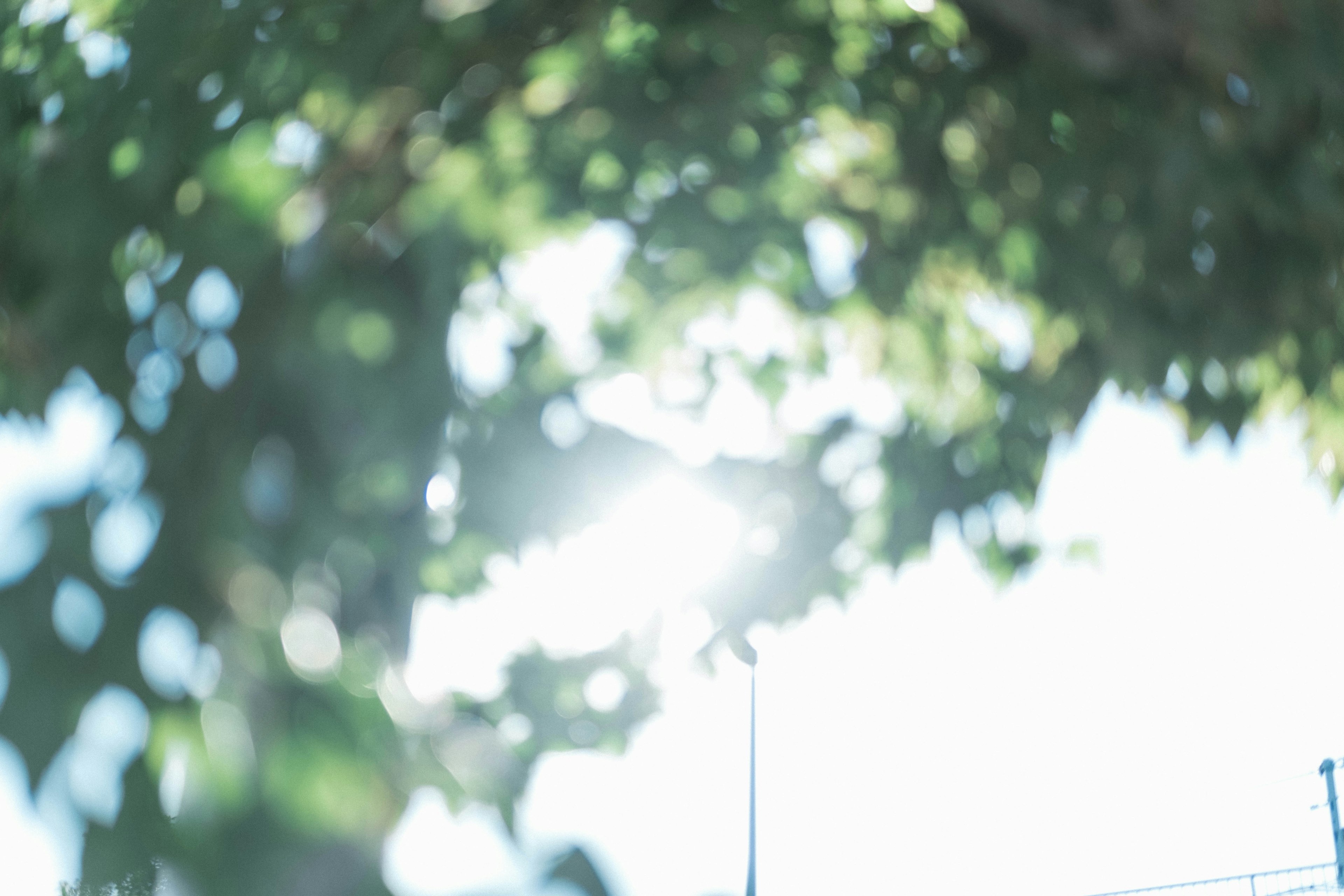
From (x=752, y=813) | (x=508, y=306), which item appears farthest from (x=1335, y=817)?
(x=508, y=306)

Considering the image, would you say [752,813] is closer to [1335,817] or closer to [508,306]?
[1335,817]

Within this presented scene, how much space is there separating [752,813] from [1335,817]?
7.62 metres

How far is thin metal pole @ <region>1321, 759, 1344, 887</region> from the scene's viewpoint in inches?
495

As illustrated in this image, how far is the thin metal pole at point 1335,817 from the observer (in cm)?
1256

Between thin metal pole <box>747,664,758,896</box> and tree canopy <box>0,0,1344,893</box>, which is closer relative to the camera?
tree canopy <box>0,0,1344,893</box>

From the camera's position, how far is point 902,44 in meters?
4.23

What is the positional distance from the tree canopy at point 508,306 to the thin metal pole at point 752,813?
10.4 m

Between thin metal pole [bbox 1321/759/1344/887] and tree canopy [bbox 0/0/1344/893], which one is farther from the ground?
tree canopy [bbox 0/0/1344/893]

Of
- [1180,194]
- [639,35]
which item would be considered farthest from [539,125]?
[1180,194]

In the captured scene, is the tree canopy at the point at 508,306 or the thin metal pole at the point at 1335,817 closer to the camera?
the tree canopy at the point at 508,306

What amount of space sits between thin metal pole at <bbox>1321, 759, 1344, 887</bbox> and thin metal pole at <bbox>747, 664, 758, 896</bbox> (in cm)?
714

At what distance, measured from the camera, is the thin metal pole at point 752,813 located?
15.1 m

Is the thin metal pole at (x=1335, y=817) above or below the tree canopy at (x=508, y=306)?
below

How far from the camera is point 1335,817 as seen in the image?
1269 centimetres
